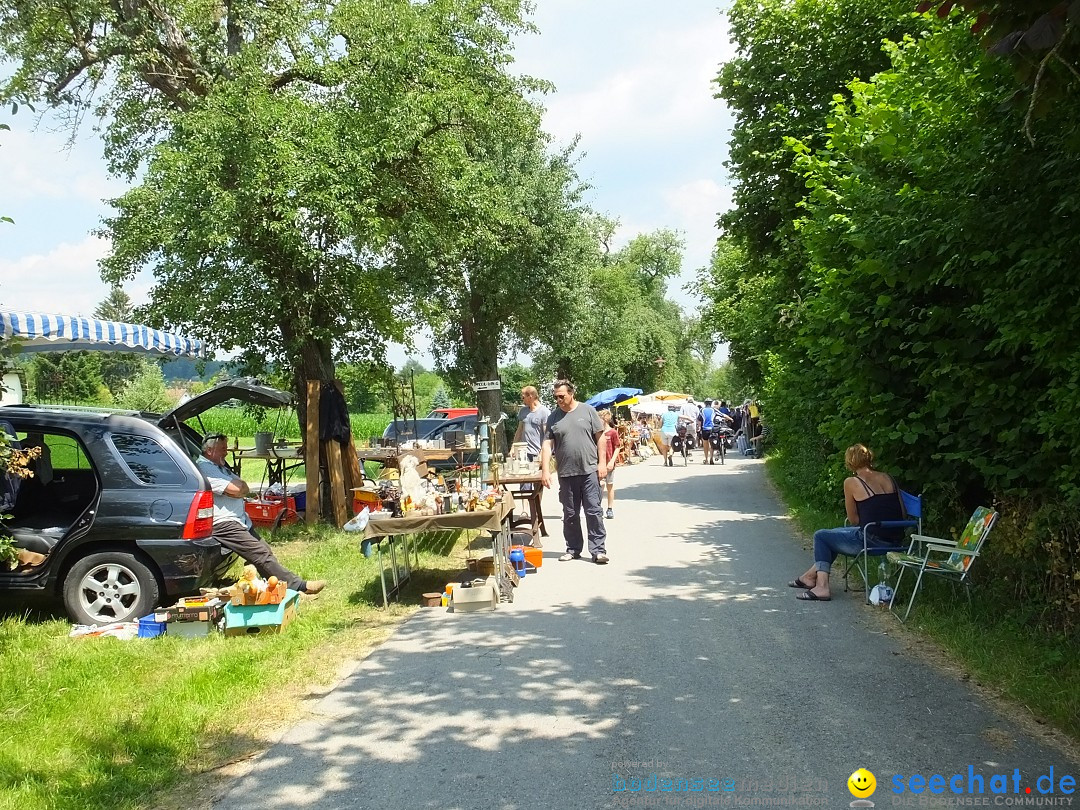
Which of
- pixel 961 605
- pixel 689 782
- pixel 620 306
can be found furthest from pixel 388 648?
pixel 620 306

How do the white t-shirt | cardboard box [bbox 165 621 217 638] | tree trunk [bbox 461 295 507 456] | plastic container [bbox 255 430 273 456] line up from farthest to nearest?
tree trunk [bbox 461 295 507 456]
the white t-shirt
plastic container [bbox 255 430 273 456]
cardboard box [bbox 165 621 217 638]

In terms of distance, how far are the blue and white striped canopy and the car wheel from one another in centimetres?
213

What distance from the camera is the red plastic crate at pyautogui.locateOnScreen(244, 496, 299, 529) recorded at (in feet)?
44.8

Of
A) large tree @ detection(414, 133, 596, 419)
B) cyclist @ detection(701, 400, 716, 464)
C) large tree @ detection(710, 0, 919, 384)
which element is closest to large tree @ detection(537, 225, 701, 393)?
large tree @ detection(414, 133, 596, 419)

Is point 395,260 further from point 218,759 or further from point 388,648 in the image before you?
point 218,759

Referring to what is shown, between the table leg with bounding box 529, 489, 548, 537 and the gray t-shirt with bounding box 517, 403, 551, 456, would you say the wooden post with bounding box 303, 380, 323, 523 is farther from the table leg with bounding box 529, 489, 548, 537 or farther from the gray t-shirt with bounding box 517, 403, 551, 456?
the table leg with bounding box 529, 489, 548, 537

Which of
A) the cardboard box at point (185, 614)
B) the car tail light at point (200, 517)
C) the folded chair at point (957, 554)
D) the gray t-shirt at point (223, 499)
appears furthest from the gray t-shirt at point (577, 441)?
the cardboard box at point (185, 614)

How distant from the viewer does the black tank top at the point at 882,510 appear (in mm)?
7504

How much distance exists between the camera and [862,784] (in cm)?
396

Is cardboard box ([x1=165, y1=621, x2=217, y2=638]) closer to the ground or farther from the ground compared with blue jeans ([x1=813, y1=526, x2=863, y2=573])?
closer to the ground

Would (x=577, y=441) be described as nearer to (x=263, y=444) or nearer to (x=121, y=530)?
(x=121, y=530)

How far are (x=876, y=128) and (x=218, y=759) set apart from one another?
7.77 m

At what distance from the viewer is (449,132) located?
14266 millimetres

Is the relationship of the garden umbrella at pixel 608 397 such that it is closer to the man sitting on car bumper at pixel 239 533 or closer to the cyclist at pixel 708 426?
the cyclist at pixel 708 426
